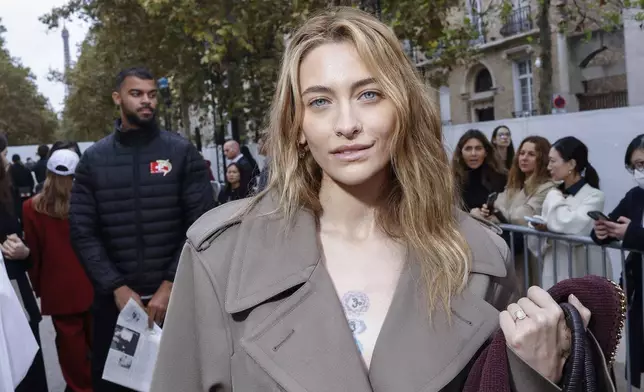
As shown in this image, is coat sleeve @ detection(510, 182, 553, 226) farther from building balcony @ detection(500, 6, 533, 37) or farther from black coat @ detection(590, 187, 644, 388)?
building balcony @ detection(500, 6, 533, 37)

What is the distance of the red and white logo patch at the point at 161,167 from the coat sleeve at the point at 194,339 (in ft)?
8.79

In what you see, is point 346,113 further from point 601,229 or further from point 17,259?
point 17,259

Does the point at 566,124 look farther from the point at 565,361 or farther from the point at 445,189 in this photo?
the point at 565,361

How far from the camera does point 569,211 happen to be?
514cm

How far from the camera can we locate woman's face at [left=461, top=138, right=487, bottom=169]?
647cm

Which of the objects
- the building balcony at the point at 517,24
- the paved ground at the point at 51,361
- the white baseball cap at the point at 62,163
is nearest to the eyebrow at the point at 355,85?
the white baseball cap at the point at 62,163

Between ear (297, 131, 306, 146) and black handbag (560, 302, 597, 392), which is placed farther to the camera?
ear (297, 131, 306, 146)

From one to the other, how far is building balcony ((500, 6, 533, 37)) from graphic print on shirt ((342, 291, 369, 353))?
28.8 metres

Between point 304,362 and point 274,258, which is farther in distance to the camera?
point 274,258

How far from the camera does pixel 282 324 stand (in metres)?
1.95

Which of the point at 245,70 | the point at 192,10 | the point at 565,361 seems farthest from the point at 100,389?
the point at 245,70

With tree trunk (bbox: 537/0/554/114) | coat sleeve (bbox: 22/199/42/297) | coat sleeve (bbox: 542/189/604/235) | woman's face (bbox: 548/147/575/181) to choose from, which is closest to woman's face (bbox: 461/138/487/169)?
woman's face (bbox: 548/147/575/181)

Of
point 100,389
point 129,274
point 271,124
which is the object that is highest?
point 271,124

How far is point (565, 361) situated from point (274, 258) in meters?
0.80
